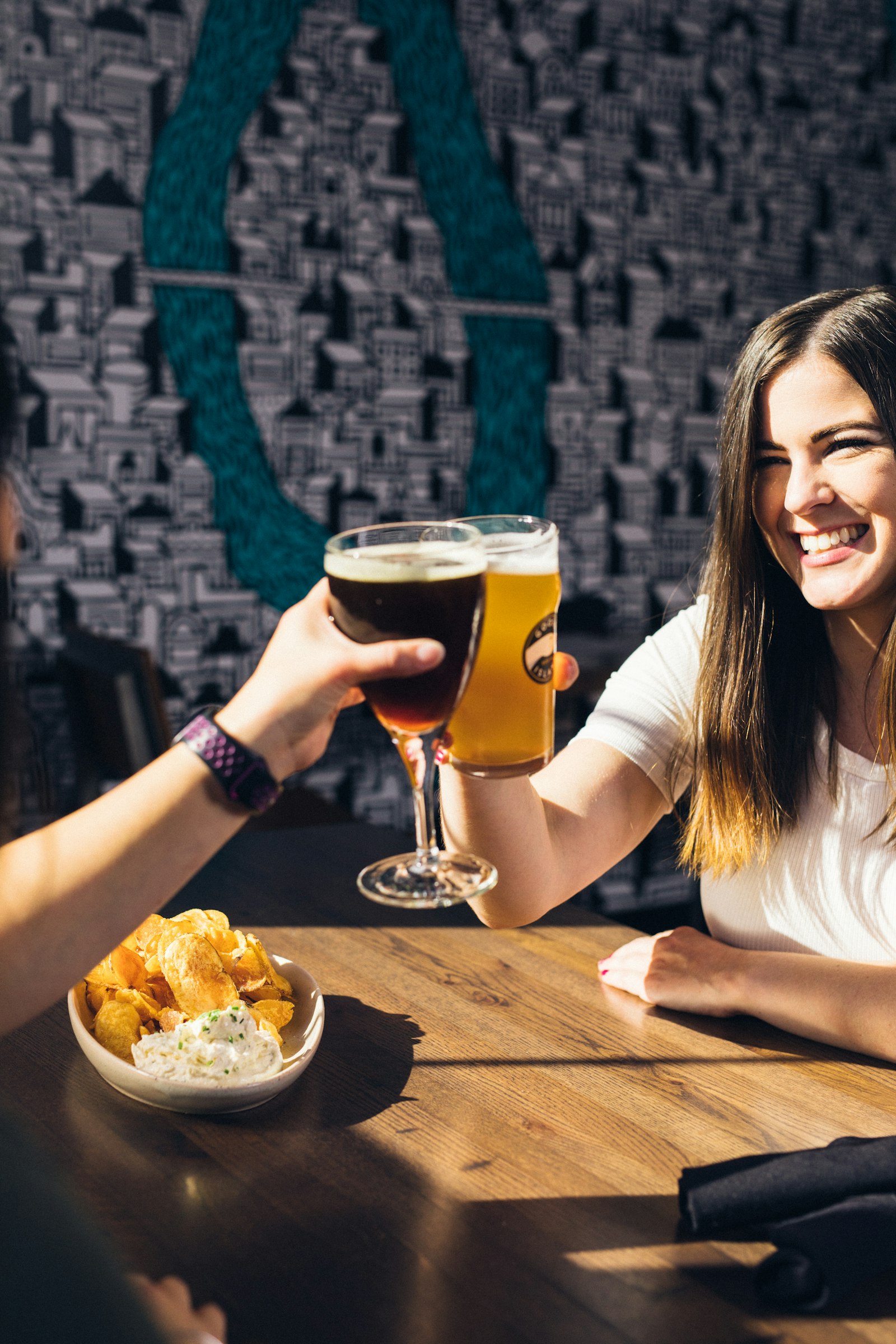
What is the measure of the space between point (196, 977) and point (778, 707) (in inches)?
34.7

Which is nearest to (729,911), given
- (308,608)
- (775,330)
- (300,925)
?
(300,925)

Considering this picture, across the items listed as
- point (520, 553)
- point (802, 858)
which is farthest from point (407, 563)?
point (802, 858)

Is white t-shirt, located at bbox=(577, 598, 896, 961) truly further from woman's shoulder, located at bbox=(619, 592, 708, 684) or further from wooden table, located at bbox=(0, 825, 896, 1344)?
wooden table, located at bbox=(0, 825, 896, 1344)

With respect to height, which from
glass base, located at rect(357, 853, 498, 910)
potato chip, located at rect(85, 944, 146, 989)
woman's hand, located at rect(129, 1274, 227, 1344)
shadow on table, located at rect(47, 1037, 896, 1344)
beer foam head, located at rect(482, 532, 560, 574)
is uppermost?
beer foam head, located at rect(482, 532, 560, 574)

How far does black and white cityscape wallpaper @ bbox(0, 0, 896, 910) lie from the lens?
325 centimetres

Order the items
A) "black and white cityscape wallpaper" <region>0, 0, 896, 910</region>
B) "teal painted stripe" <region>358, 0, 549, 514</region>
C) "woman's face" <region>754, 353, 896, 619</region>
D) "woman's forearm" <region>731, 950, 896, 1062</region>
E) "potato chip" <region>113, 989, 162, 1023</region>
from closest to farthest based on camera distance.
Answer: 1. "potato chip" <region>113, 989, 162, 1023</region>
2. "woman's forearm" <region>731, 950, 896, 1062</region>
3. "woman's face" <region>754, 353, 896, 619</region>
4. "black and white cityscape wallpaper" <region>0, 0, 896, 910</region>
5. "teal painted stripe" <region>358, 0, 549, 514</region>

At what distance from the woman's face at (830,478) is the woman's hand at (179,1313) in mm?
1057

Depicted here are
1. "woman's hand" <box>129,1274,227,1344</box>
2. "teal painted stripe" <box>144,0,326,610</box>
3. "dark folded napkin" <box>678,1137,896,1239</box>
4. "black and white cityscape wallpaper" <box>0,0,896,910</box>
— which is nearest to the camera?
"woman's hand" <box>129,1274,227,1344</box>

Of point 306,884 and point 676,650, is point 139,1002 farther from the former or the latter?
point 676,650

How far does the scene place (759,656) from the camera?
147 cm

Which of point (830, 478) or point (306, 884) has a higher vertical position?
point (830, 478)

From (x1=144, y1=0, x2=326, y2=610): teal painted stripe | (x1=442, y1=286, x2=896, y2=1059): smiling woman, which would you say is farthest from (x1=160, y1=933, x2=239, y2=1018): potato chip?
(x1=144, y1=0, x2=326, y2=610): teal painted stripe

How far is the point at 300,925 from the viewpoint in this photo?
1.35 metres

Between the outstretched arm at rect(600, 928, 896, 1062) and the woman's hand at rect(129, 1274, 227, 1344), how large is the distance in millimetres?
596
